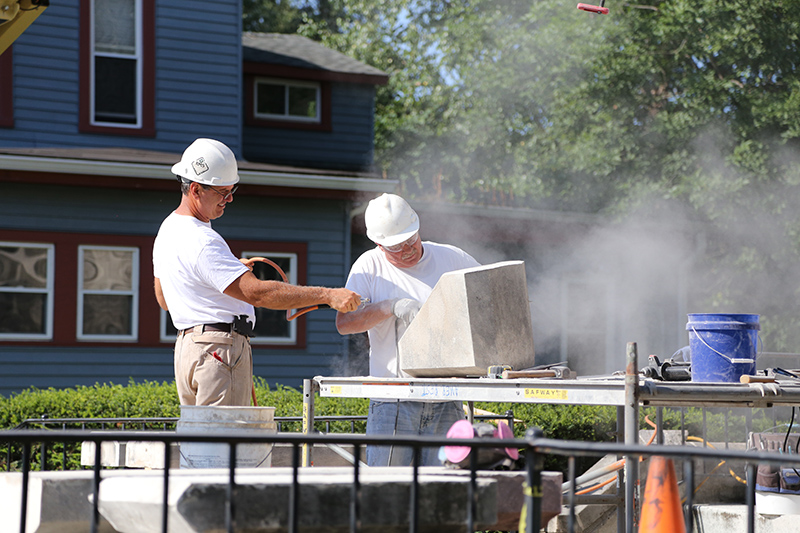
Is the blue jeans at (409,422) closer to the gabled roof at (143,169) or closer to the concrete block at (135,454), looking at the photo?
the concrete block at (135,454)

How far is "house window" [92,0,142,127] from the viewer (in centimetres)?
1211

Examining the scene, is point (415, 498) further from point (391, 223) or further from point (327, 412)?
point (327, 412)

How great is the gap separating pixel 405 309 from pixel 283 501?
2213 mm

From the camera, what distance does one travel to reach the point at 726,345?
151 inches

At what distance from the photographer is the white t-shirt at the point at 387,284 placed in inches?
183

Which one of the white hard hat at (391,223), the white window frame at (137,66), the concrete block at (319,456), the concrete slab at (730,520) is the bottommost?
the concrete slab at (730,520)

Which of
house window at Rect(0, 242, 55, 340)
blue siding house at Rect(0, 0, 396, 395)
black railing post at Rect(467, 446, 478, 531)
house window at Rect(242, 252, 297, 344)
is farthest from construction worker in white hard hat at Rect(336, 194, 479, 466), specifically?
house window at Rect(0, 242, 55, 340)

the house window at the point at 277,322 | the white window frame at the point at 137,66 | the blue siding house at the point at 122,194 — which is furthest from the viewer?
the house window at the point at 277,322

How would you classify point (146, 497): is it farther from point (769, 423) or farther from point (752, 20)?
point (752, 20)

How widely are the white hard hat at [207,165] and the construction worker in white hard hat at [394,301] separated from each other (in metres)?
0.86

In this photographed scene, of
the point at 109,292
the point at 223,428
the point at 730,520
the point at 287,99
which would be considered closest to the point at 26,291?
the point at 109,292

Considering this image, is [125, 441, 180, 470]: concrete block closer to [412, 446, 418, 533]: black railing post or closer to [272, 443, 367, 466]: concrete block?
[412, 446, 418, 533]: black railing post

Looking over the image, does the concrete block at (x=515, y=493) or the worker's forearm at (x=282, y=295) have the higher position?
the worker's forearm at (x=282, y=295)

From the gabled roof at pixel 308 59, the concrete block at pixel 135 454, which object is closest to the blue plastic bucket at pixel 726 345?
the concrete block at pixel 135 454
